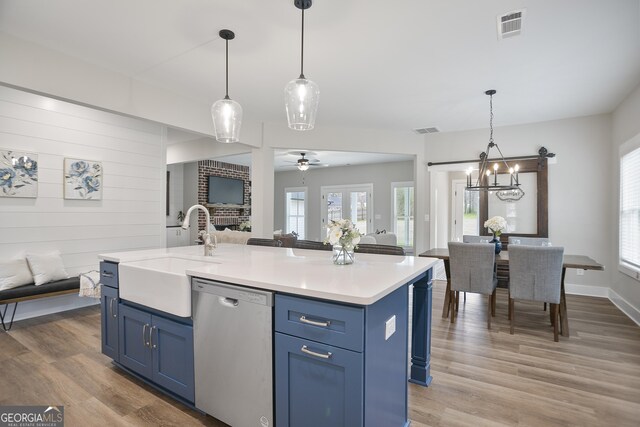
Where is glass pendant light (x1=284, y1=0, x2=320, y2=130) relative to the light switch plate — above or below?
above

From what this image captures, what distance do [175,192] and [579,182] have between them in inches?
318

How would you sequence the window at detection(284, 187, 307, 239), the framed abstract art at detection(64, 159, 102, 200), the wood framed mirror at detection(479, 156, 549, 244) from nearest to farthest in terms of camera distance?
the framed abstract art at detection(64, 159, 102, 200) → the wood framed mirror at detection(479, 156, 549, 244) → the window at detection(284, 187, 307, 239)

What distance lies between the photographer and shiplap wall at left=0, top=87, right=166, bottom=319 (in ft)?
11.6

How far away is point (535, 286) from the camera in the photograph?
3131 millimetres

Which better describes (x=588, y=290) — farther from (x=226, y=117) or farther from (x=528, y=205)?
(x=226, y=117)

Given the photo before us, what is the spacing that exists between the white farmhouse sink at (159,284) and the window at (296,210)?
25.2 feet

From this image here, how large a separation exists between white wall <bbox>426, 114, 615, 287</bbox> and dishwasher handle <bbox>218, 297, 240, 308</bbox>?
5.09 m

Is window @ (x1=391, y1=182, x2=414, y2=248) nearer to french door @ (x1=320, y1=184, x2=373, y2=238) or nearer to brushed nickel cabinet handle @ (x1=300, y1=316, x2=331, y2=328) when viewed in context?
french door @ (x1=320, y1=184, x2=373, y2=238)

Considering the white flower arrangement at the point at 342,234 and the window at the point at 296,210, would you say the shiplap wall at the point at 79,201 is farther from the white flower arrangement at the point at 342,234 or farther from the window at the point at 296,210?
the window at the point at 296,210

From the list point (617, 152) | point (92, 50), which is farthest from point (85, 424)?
point (617, 152)

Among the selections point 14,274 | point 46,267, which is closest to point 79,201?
point 46,267

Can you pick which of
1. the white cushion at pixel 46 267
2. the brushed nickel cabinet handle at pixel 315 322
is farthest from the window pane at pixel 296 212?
the brushed nickel cabinet handle at pixel 315 322

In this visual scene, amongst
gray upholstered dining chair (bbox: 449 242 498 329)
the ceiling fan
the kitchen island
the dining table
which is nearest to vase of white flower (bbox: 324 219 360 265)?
the kitchen island

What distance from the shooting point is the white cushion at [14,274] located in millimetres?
3266
